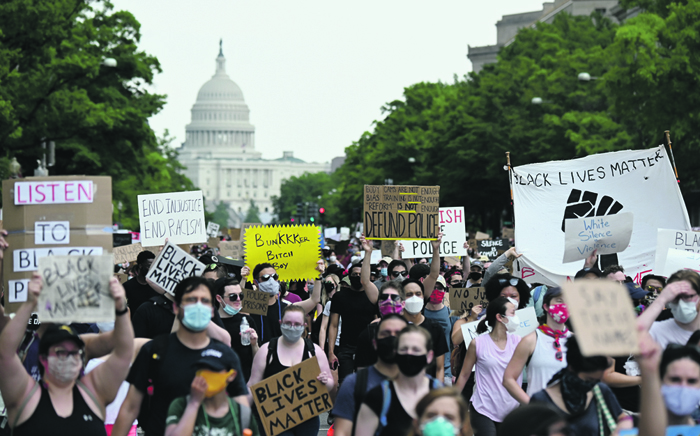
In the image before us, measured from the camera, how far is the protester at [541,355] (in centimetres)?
639

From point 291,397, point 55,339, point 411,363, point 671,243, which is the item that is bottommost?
point 291,397

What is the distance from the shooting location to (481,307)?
9.01 meters

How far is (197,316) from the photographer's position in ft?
17.2

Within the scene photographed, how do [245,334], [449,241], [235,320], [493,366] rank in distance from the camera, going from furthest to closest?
1. [449,241]
2. [235,320]
3. [245,334]
4. [493,366]

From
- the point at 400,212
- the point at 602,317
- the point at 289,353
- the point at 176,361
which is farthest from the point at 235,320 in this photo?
the point at 602,317

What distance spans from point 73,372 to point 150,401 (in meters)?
0.53

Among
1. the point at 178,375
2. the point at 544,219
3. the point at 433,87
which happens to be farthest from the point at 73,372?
the point at 433,87

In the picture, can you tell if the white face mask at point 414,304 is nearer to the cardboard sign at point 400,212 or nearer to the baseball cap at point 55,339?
the baseball cap at point 55,339

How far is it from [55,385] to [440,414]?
1.92 meters

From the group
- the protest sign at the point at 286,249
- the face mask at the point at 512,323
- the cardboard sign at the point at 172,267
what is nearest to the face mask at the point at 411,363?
the face mask at the point at 512,323

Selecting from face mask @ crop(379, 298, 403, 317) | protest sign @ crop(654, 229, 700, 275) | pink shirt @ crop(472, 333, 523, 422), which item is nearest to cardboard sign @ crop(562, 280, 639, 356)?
pink shirt @ crop(472, 333, 523, 422)

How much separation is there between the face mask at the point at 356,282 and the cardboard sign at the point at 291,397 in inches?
93.7

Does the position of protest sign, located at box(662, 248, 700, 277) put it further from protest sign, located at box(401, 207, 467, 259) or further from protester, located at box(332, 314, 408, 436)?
protest sign, located at box(401, 207, 467, 259)

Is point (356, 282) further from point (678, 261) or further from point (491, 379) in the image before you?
point (678, 261)
